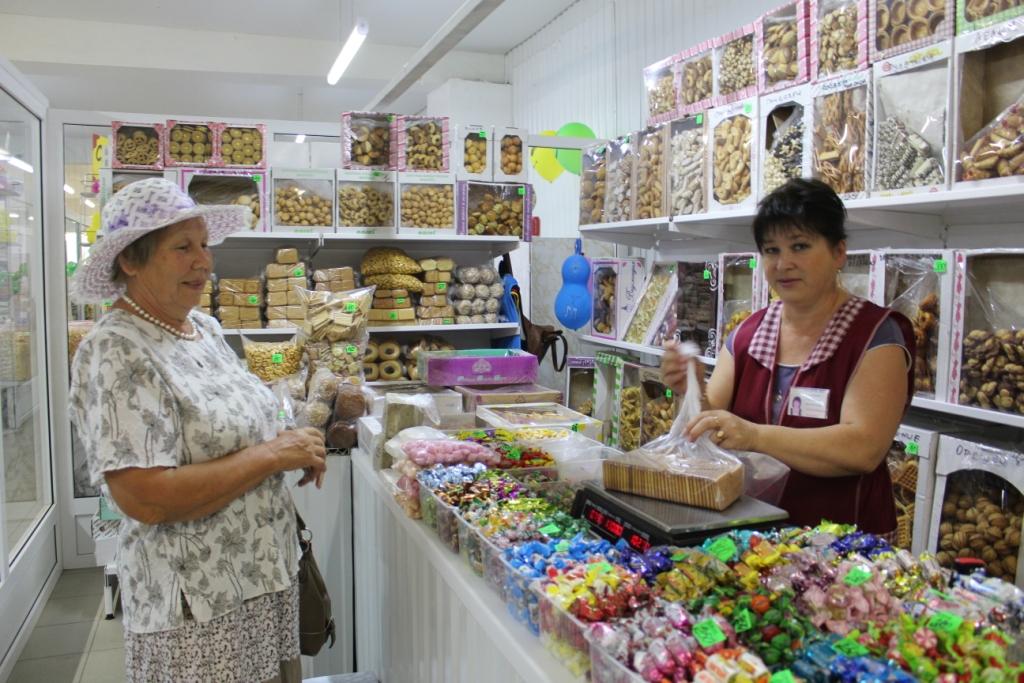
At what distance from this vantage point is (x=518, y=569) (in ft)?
4.37

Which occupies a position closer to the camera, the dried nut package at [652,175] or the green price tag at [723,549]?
the green price tag at [723,549]

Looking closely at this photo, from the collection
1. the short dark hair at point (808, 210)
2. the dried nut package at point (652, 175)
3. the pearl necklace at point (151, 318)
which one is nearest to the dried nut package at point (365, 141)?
the dried nut package at point (652, 175)

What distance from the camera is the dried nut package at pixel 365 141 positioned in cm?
465

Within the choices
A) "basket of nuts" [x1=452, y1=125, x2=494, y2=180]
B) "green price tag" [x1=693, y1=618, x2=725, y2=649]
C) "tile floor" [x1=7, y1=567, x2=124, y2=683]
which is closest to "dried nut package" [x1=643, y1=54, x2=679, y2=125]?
"basket of nuts" [x1=452, y1=125, x2=494, y2=180]

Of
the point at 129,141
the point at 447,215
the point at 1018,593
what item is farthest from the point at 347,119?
the point at 1018,593

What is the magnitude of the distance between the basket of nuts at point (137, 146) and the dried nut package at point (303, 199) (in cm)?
65

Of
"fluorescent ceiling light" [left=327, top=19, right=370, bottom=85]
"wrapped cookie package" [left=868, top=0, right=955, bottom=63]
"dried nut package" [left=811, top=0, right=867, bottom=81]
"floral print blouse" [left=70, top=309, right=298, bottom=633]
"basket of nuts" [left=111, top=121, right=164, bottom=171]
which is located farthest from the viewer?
"fluorescent ceiling light" [left=327, top=19, right=370, bottom=85]

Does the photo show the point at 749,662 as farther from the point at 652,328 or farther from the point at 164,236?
the point at 652,328

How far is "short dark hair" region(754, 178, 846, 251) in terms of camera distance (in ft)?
6.15

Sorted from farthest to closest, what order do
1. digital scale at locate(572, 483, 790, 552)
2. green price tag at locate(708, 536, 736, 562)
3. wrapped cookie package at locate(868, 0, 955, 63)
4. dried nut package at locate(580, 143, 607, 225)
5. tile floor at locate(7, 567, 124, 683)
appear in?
dried nut package at locate(580, 143, 607, 225), tile floor at locate(7, 567, 124, 683), wrapped cookie package at locate(868, 0, 955, 63), digital scale at locate(572, 483, 790, 552), green price tag at locate(708, 536, 736, 562)

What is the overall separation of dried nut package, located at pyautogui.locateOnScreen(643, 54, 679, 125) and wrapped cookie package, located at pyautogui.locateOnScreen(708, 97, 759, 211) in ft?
1.22

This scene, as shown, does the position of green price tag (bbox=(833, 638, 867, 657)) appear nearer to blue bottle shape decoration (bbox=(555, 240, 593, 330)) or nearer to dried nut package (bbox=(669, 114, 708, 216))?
dried nut package (bbox=(669, 114, 708, 216))

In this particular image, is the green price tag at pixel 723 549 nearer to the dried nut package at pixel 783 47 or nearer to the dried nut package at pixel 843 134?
the dried nut package at pixel 843 134

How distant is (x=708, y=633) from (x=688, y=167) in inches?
107
